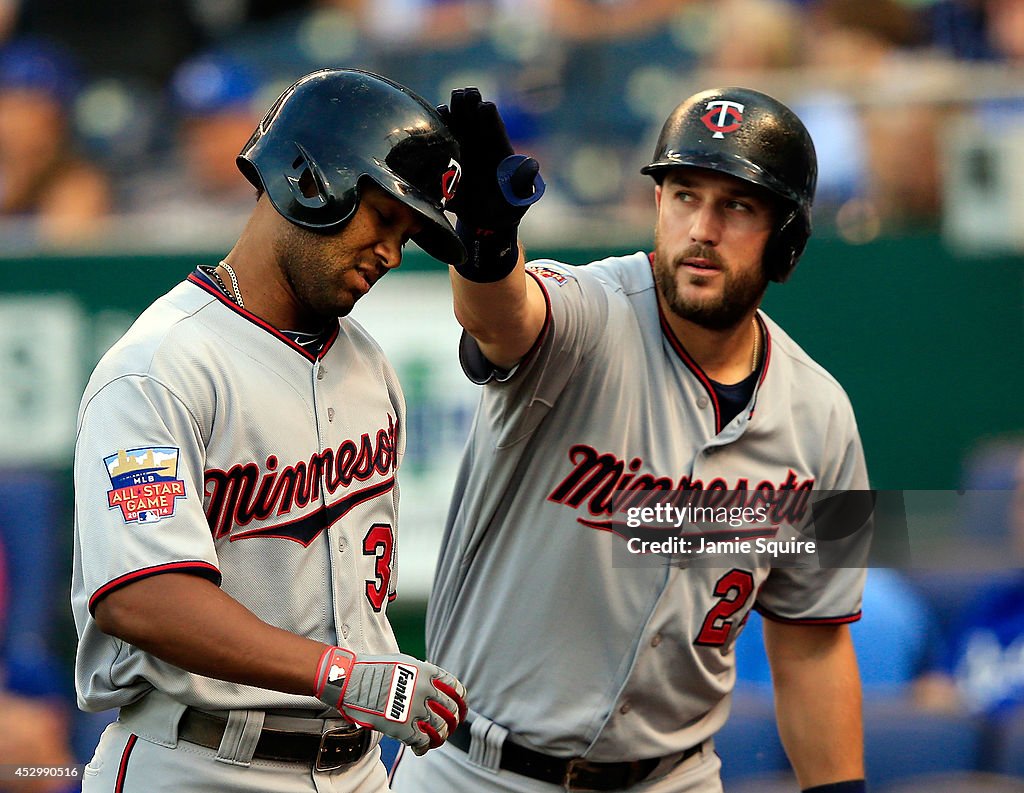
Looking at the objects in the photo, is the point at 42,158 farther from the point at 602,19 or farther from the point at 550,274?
the point at 550,274

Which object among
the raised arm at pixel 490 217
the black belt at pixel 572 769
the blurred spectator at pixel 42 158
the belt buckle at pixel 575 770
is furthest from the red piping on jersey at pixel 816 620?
the blurred spectator at pixel 42 158

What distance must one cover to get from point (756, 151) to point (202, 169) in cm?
389

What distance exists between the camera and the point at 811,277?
224 inches

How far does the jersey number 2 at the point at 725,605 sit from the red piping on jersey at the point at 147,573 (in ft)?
4.30

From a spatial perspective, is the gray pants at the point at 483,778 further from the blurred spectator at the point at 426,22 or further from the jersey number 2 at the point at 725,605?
the blurred spectator at the point at 426,22

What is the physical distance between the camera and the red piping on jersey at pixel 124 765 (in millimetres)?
2240

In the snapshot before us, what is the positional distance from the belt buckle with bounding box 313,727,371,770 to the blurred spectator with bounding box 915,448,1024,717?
8.24 feet

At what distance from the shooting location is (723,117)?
304cm

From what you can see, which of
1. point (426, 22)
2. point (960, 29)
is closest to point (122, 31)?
point (426, 22)

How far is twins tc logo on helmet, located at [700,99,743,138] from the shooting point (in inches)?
119

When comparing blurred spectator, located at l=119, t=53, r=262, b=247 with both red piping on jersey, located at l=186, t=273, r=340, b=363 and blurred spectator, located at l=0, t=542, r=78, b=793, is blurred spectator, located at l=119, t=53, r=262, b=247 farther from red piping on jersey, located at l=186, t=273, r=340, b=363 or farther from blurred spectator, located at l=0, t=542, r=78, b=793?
red piping on jersey, located at l=186, t=273, r=340, b=363

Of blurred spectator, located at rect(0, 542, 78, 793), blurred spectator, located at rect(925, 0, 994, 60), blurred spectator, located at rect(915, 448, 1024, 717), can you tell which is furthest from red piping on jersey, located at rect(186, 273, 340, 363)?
blurred spectator, located at rect(925, 0, 994, 60)

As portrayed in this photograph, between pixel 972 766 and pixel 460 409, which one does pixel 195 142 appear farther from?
pixel 972 766

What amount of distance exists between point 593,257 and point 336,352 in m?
3.25
